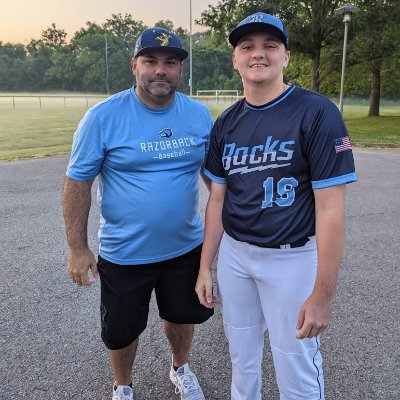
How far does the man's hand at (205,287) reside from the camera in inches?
83.8

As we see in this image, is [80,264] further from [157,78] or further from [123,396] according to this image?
[157,78]

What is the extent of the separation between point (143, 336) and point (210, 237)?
1.34 m

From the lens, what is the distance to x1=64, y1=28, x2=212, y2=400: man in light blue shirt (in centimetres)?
211

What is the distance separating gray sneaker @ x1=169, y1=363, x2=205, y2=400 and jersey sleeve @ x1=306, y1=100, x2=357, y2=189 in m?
1.47

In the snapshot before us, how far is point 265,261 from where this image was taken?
6.01 feet

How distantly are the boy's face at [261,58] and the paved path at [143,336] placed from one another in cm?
179

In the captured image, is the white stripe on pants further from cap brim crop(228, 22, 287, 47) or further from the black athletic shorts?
cap brim crop(228, 22, 287, 47)

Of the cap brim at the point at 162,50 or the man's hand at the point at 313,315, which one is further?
the cap brim at the point at 162,50

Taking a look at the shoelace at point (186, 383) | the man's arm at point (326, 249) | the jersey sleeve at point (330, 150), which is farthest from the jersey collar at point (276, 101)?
the shoelace at point (186, 383)

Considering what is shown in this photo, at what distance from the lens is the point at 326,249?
5.37 ft

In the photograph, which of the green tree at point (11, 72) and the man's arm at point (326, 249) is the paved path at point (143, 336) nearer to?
the man's arm at point (326, 249)

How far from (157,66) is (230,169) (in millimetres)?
740

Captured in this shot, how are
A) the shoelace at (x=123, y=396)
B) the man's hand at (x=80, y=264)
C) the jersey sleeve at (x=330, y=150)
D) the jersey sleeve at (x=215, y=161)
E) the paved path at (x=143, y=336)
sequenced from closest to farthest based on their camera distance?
the jersey sleeve at (x=330, y=150) → the jersey sleeve at (x=215, y=161) → the man's hand at (x=80, y=264) → the shoelace at (x=123, y=396) → the paved path at (x=143, y=336)

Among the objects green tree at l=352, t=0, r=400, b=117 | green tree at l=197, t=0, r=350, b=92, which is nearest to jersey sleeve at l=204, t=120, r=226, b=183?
green tree at l=197, t=0, r=350, b=92
